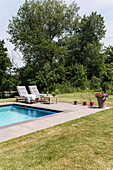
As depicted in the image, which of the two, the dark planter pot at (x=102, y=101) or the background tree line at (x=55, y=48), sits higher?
the background tree line at (x=55, y=48)

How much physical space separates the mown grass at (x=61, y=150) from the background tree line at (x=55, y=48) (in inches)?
546

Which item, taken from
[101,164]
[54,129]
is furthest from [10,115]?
[101,164]

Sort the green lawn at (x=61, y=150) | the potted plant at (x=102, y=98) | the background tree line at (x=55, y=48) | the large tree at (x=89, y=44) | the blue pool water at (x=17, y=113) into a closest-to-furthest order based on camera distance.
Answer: the green lawn at (x=61, y=150), the potted plant at (x=102, y=98), the blue pool water at (x=17, y=113), the background tree line at (x=55, y=48), the large tree at (x=89, y=44)

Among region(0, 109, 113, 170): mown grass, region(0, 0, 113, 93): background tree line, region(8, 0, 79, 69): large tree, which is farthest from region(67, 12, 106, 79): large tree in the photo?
region(0, 109, 113, 170): mown grass

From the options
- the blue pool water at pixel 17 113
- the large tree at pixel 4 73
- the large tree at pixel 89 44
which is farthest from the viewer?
the large tree at pixel 89 44

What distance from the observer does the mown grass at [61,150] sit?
7.49 feet

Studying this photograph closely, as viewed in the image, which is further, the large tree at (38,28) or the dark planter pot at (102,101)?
the large tree at (38,28)

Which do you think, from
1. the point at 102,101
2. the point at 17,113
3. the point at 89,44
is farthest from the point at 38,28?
the point at 102,101

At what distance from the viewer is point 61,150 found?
8.98ft

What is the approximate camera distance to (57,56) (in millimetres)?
21688

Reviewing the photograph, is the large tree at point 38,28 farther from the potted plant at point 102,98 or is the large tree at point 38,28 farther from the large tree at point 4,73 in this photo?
the potted plant at point 102,98

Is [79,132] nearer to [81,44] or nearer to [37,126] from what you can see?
[37,126]

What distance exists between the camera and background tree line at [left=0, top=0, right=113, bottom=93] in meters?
19.3

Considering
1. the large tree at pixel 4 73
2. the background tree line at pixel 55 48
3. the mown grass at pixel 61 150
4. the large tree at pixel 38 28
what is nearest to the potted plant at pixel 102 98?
the mown grass at pixel 61 150
